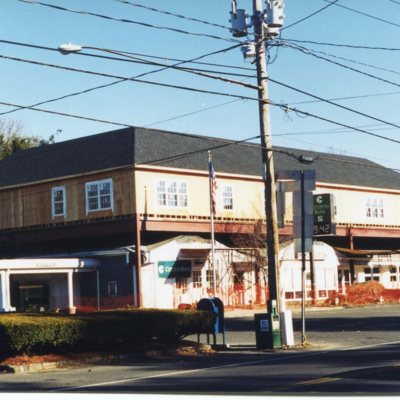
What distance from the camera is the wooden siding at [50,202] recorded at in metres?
41.4

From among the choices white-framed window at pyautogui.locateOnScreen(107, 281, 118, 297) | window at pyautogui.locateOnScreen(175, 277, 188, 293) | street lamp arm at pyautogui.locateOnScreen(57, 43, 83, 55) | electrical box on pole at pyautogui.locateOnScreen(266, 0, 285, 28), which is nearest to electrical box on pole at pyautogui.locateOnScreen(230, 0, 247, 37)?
electrical box on pole at pyautogui.locateOnScreen(266, 0, 285, 28)

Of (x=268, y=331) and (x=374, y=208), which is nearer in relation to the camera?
(x=268, y=331)

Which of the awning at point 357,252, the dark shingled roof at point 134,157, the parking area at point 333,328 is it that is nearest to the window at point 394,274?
the awning at point 357,252

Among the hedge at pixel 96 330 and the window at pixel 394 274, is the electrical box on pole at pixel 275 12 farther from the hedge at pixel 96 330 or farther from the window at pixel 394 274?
the window at pixel 394 274

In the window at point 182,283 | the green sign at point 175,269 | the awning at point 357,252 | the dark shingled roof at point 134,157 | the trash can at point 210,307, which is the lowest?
the trash can at point 210,307

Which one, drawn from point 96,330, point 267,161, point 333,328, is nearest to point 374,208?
point 333,328

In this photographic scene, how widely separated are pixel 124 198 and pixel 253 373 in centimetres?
2587

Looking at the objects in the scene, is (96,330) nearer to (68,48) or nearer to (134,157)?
(68,48)

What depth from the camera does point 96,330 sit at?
67.4ft

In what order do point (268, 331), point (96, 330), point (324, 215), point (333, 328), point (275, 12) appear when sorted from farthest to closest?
1. point (324, 215)
2. point (333, 328)
3. point (275, 12)
4. point (268, 331)
5. point (96, 330)

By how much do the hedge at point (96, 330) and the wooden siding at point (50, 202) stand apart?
18223mm

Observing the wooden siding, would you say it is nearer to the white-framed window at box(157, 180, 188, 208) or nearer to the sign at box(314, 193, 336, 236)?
the white-framed window at box(157, 180, 188, 208)

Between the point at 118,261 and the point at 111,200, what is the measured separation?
325cm

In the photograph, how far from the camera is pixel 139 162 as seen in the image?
135 feet
